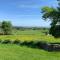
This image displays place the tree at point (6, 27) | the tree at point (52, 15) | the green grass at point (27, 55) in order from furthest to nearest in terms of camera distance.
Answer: the tree at point (6, 27) < the tree at point (52, 15) < the green grass at point (27, 55)

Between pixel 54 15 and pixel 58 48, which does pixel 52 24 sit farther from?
pixel 58 48

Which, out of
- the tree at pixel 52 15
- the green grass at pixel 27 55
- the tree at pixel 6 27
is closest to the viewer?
the green grass at pixel 27 55

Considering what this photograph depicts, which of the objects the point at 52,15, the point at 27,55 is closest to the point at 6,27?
the point at 52,15

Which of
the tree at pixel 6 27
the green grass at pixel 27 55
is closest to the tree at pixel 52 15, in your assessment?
the green grass at pixel 27 55

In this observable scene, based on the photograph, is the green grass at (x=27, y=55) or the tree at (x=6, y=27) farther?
the tree at (x=6, y=27)

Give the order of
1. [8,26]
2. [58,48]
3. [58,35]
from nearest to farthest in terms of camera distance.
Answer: [58,48], [58,35], [8,26]

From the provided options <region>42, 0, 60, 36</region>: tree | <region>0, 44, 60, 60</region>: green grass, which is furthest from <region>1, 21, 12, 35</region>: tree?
<region>0, 44, 60, 60</region>: green grass

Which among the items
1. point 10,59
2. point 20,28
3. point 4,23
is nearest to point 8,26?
point 4,23

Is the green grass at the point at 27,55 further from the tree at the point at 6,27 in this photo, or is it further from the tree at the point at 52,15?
the tree at the point at 6,27

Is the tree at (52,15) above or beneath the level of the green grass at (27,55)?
above

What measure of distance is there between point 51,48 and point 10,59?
14748mm

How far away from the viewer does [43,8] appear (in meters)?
43.5

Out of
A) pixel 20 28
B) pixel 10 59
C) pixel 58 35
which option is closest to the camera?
pixel 10 59

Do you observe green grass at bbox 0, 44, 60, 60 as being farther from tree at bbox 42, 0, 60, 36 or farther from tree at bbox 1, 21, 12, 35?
tree at bbox 1, 21, 12, 35
